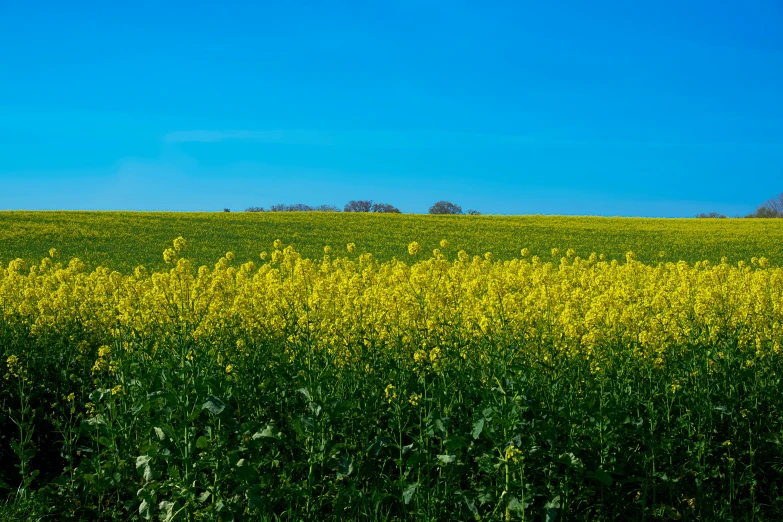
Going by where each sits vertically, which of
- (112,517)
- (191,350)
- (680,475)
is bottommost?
(112,517)

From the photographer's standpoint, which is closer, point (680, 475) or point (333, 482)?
point (333, 482)

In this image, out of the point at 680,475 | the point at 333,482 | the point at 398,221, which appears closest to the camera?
the point at 333,482

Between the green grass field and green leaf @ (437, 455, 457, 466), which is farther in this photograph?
the green grass field

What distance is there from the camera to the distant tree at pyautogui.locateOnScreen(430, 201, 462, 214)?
66.7 m

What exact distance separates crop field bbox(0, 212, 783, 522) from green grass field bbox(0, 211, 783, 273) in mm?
18939

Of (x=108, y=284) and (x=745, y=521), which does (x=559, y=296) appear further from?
(x=108, y=284)

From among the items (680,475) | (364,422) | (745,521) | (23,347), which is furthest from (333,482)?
(23,347)

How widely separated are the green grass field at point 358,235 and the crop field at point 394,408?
18.9 meters

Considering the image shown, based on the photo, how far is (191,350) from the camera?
5.70 meters

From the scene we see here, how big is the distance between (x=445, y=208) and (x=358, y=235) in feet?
105

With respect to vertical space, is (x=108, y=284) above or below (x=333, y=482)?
above

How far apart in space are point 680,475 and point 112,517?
4410 mm

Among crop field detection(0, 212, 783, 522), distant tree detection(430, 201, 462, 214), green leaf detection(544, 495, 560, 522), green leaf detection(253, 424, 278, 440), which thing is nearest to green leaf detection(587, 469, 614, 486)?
crop field detection(0, 212, 783, 522)

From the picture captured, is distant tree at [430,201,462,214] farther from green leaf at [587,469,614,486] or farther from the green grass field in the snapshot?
green leaf at [587,469,614,486]
